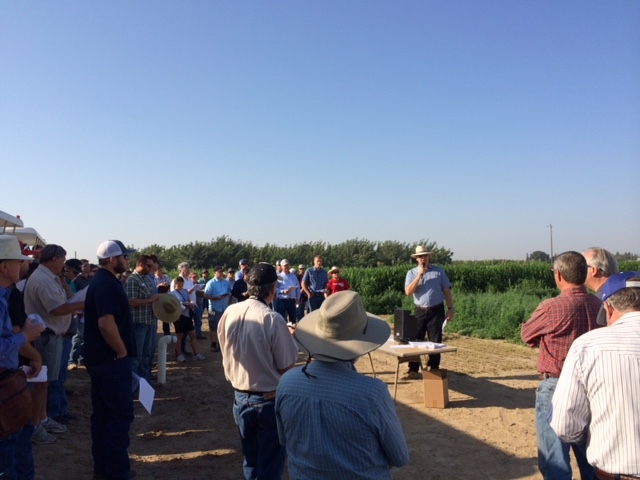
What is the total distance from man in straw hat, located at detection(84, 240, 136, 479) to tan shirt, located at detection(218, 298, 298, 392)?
1.21 meters

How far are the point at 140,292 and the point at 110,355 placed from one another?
9.84 feet

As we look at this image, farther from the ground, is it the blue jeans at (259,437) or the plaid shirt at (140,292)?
the plaid shirt at (140,292)

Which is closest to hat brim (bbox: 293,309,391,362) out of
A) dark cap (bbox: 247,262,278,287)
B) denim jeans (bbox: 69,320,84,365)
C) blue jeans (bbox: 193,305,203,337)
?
dark cap (bbox: 247,262,278,287)

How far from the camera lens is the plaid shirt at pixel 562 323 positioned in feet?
11.6

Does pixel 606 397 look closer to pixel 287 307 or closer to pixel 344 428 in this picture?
pixel 344 428

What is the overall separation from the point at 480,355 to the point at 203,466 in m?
7.21

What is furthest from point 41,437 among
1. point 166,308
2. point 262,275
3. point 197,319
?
point 197,319

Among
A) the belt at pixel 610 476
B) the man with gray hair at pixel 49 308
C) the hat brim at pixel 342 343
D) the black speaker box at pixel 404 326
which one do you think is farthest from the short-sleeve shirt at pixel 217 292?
the belt at pixel 610 476

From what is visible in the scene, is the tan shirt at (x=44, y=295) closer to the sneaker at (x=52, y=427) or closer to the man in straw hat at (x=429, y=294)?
the sneaker at (x=52, y=427)

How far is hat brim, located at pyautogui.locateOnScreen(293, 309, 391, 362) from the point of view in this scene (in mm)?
2242

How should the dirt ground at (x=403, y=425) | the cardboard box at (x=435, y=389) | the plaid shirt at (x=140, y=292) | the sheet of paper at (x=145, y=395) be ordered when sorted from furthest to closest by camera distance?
1. the plaid shirt at (x=140, y=292)
2. the cardboard box at (x=435, y=389)
3. the dirt ground at (x=403, y=425)
4. the sheet of paper at (x=145, y=395)

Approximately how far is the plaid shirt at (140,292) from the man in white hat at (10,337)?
3282mm

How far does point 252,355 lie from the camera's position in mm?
3545

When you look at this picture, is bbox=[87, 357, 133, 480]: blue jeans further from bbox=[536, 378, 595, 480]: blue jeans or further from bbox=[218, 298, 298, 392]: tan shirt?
bbox=[536, 378, 595, 480]: blue jeans
